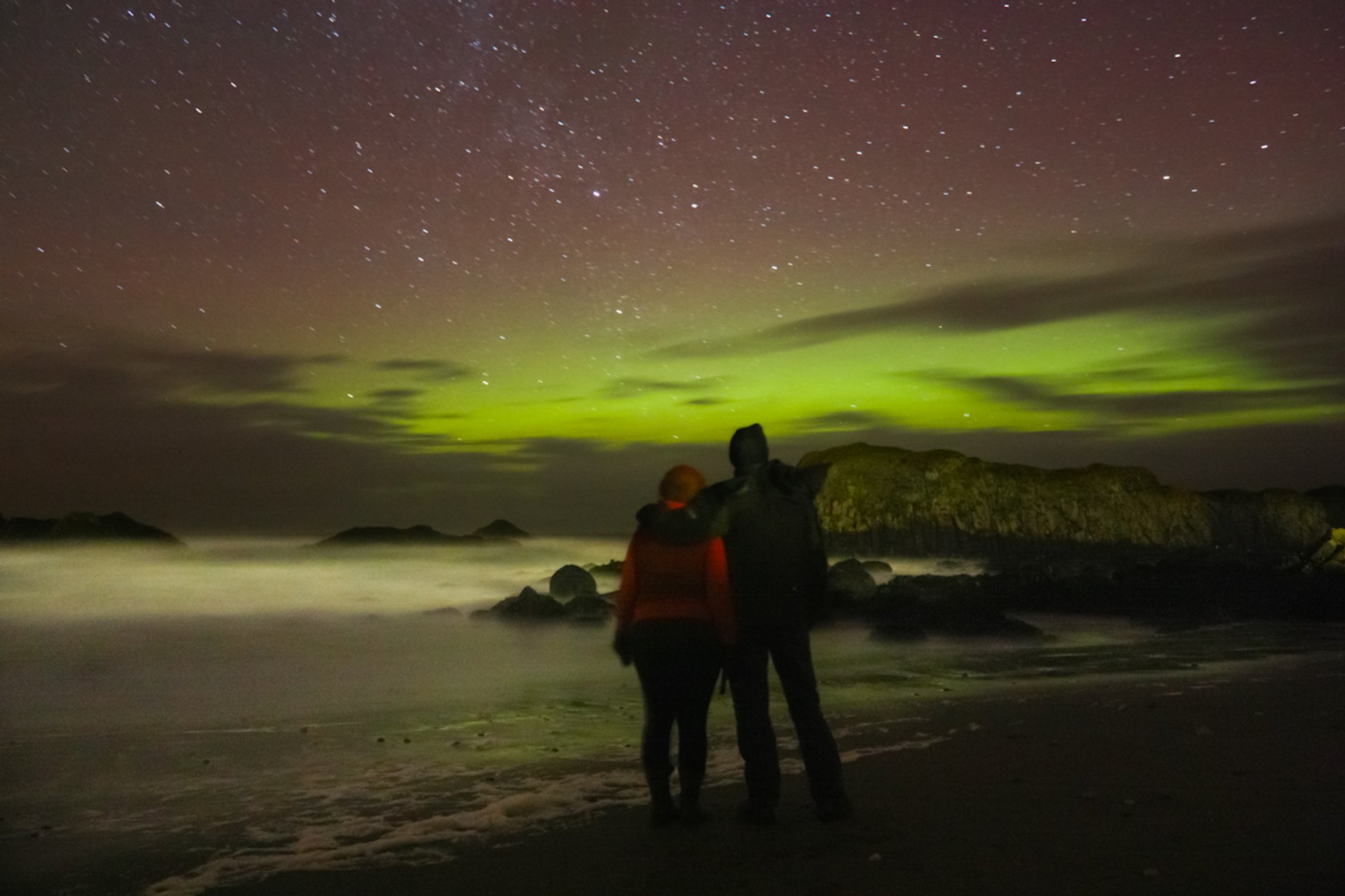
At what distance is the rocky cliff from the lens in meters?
58.0

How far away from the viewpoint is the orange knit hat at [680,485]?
19.2 feet

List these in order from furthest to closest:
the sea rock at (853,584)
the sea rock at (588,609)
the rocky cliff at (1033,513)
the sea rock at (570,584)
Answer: the rocky cliff at (1033,513)
the sea rock at (570,584)
the sea rock at (853,584)
the sea rock at (588,609)

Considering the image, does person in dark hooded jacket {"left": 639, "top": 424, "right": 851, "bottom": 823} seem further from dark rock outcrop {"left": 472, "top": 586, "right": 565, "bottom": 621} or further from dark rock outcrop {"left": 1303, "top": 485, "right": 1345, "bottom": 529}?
dark rock outcrop {"left": 1303, "top": 485, "right": 1345, "bottom": 529}

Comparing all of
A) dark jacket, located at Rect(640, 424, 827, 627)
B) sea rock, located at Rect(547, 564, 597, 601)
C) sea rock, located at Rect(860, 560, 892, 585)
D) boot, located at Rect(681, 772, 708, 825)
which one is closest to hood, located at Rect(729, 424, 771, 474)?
dark jacket, located at Rect(640, 424, 827, 627)

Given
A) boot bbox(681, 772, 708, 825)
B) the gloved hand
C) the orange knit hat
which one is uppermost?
the orange knit hat

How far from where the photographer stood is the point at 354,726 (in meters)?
10.3

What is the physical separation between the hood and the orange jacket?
0.50m

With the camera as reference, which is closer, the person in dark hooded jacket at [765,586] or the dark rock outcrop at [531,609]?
the person in dark hooded jacket at [765,586]

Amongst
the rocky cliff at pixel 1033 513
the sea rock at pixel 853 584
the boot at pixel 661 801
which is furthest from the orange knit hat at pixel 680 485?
the rocky cliff at pixel 1033 513

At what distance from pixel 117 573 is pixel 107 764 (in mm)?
45903

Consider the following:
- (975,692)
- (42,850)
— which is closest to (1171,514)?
(975,692)

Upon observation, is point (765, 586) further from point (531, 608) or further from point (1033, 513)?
point (1033, 513)

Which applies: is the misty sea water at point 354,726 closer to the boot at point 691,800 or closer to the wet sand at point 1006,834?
the wet sand at point 1006,834

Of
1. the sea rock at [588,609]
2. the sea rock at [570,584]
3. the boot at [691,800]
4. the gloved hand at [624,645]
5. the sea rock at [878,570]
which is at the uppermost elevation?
the gloved hand at [624,645]
